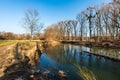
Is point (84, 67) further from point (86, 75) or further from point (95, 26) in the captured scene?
point (95, 26)

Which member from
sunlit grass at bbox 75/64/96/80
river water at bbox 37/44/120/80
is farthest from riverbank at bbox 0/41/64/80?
sunlit grass at bbox 75/64/96/80

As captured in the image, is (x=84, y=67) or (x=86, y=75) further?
(x=84, y=67)

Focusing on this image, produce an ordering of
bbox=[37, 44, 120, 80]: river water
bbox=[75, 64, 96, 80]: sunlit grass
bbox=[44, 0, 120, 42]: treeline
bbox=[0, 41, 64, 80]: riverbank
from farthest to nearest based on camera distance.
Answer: bbox=[44, 0, 120, 42]: treeline → bbox=[37, 44, 120, 80]: river water → bbox=[0, 41, 64, 80]: riverbank → bbox=[75, 64, 96, 80]: sunlit grass

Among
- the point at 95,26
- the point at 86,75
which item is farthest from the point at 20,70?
the point at 95,26

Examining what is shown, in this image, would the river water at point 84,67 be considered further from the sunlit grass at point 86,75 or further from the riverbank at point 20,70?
the riverbank at point 20,70

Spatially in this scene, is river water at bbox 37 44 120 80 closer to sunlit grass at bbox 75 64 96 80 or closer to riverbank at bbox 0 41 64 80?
sunlit grass at bbox 75 64 96 80

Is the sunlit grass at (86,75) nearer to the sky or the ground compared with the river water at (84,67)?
nearer to the sky

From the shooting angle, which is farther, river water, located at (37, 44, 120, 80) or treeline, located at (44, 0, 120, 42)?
treeline, located at (44, 0, 120, 42)

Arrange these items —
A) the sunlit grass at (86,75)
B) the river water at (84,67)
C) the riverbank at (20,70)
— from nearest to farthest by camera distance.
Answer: the sunlit grass at (86,75) < the riverbank at (20,70) < the river water at (84,67)

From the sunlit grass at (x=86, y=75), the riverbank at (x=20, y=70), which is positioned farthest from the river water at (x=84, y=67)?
the riverbank at (x=20, y=70)

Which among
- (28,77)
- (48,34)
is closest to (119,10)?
(28,77)

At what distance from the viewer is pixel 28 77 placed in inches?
326

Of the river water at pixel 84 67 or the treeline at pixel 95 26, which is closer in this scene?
the river water at pixel 84 67

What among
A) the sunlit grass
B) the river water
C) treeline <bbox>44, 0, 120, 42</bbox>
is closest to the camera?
the sunlit grass
